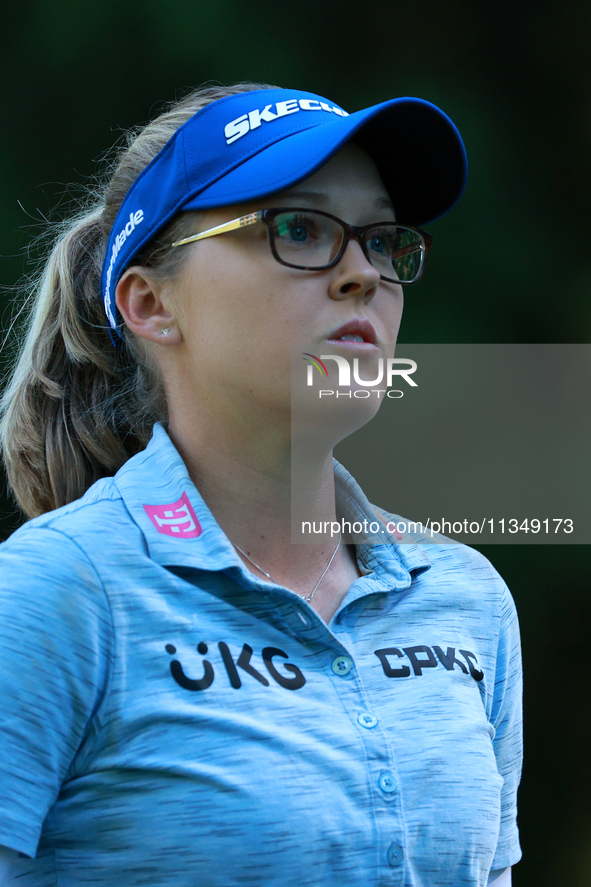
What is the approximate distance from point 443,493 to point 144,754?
1.27m

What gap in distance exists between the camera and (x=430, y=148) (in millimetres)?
1097

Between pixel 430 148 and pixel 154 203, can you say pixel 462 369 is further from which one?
pixel 154 203

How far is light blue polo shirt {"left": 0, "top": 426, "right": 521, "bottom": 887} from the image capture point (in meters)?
0.76

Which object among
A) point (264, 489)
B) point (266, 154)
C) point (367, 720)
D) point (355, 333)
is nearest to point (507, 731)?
point (367, 720)

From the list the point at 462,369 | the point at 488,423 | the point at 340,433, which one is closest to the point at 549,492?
the point at 488,423

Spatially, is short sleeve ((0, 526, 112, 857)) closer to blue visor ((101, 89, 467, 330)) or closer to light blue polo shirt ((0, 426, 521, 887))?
light blue polo shirt ((0, 426, 521, 887))

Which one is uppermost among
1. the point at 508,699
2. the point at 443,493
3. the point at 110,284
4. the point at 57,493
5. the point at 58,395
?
the point at 110,284

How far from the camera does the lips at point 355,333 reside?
0.95m

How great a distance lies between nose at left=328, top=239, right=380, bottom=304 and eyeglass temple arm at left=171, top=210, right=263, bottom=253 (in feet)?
0.34

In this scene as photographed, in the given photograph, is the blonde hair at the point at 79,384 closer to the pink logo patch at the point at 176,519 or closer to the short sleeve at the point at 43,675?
the pink logo patch at the point at 176,519

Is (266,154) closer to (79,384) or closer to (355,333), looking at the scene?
(355,333)

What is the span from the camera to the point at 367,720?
33.7 inches

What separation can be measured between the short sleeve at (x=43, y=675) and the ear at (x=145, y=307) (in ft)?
1.11

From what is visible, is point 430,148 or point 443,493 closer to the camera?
point 430,148
